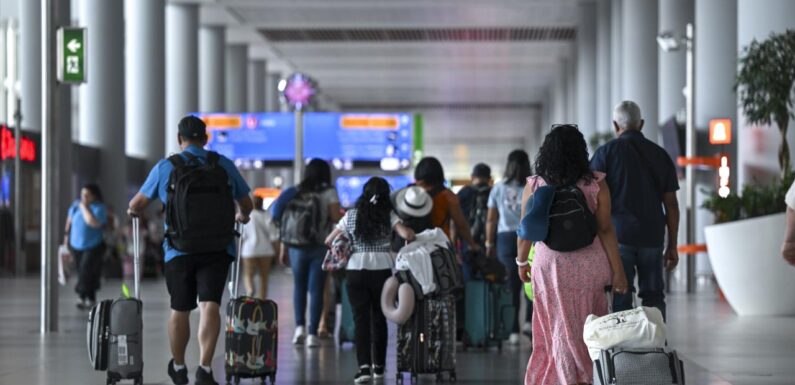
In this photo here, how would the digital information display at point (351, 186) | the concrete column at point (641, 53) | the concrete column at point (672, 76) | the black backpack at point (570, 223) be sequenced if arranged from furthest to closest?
the digital information display at point (351, 186) → the concrete column at point (641, 53) → the concrete column at point (672, 76) → the black backpack at point (570, 223)

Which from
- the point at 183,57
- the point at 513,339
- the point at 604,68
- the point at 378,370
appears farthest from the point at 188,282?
the point at 183,57

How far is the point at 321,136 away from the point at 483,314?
65.2 feet

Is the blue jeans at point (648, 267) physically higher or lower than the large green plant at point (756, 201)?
lower

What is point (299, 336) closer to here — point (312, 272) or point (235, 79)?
point (312, 272)

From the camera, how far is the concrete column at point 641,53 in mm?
29562

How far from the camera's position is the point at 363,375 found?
909 centimetres

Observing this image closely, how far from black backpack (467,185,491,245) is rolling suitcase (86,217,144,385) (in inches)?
182

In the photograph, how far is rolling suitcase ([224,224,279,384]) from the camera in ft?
28.6

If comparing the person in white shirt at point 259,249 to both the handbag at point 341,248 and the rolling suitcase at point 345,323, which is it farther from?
the handbag at point 341,248

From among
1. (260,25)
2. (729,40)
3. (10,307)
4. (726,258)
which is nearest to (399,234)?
(726,258)

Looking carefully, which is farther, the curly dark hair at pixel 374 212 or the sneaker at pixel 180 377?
the curly dark hair at pixel 374 212

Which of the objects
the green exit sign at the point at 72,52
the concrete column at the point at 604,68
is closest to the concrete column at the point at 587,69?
the concrete column at the point at 604,68

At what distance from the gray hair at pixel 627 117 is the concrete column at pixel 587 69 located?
98.6 ft

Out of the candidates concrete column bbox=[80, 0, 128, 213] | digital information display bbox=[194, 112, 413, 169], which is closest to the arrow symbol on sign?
digital information display bbox=[194, 112, 413, 169]
